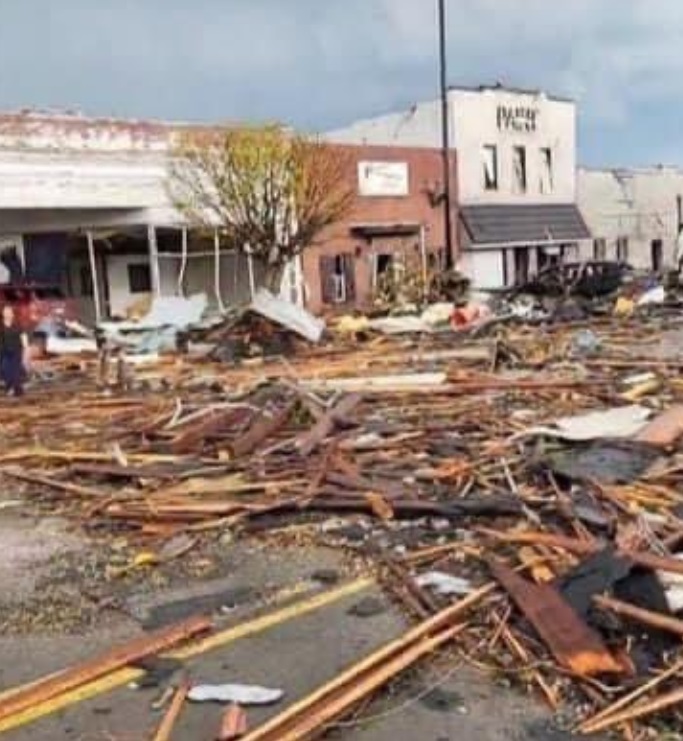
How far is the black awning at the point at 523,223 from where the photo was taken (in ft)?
141

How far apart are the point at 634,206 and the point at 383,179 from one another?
18969 mm

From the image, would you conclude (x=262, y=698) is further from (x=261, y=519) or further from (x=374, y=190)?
(x=374, y=190)

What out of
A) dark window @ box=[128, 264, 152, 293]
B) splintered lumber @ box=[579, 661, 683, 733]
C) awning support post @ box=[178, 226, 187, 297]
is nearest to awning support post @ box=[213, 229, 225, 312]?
awning support post @ box=[178, 226, 187, 297]

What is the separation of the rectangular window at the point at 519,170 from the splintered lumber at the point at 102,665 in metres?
41.4

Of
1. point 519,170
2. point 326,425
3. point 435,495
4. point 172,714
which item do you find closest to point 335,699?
point 172,714

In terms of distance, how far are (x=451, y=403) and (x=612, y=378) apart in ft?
10.7

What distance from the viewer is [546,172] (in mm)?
48000

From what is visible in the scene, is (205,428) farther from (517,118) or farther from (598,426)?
(517,118)

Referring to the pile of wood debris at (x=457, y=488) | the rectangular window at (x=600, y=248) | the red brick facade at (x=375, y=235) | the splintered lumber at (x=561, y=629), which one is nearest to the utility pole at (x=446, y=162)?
the red brick facade at (x=375, y=235)

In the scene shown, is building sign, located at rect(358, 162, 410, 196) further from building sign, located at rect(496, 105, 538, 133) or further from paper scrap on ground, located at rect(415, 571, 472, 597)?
paper scrap on ground, located at rect(415, 571, 472, 597)

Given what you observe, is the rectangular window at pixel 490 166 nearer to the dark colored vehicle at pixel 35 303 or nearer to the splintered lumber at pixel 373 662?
the dark colored vehicle at pixel 35 303

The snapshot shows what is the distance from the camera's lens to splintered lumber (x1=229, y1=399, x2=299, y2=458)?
11.4m

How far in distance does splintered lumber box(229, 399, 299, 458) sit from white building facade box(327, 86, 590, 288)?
97.8 feet

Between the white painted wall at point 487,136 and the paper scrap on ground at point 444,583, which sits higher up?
the white painted wall at point 487,136
